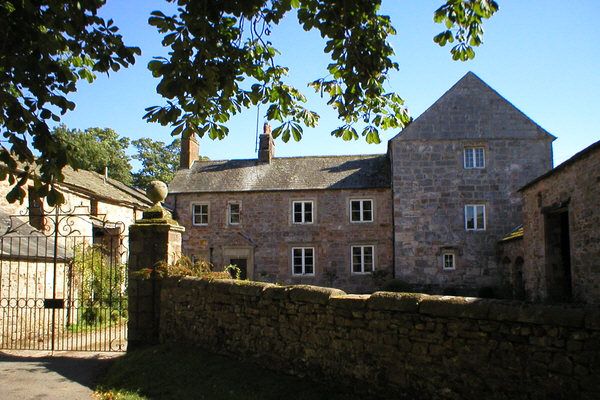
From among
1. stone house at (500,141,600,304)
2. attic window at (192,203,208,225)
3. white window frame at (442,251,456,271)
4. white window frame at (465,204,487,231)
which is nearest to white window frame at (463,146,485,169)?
white window frame at (465,204,487,231)

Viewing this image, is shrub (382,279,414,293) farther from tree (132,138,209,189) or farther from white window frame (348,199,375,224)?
tree (132,138,209,189)

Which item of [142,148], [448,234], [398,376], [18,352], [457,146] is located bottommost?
[18,352]

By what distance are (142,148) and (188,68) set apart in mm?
54590

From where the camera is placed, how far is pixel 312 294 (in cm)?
692

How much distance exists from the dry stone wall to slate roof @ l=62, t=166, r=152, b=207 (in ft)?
49.0

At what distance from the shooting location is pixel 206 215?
93.1 feet

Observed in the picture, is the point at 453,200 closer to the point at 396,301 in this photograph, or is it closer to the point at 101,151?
the point at 396,301

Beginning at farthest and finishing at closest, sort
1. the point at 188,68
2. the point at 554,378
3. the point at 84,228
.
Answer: the point at 84,228 → the point at 188,68 → the point at 554,378

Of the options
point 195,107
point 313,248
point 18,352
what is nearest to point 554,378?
point 195,107

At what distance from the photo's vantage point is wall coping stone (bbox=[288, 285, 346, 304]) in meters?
6.74

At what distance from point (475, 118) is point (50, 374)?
22489 mm

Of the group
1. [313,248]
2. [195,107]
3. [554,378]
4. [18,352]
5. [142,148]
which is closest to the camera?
[554,378]

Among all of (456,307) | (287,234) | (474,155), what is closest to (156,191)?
(456,307)

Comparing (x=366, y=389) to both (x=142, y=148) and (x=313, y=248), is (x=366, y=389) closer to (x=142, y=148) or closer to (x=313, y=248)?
(x=313, y=248)
